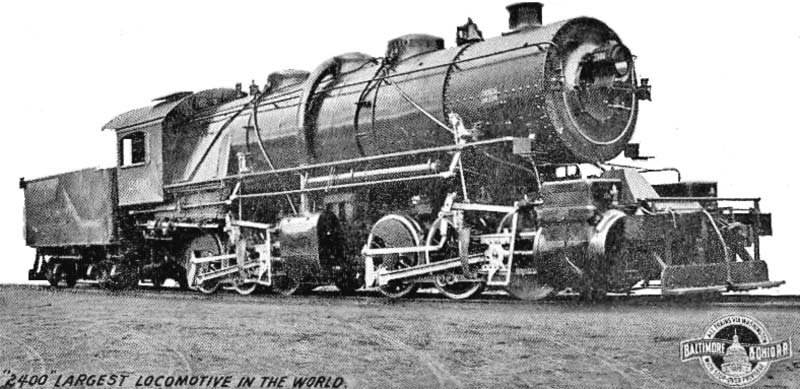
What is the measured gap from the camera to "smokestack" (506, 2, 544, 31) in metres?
10.1

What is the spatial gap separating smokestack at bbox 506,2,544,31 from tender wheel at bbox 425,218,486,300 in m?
2.51

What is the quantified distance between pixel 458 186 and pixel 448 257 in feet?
2.76

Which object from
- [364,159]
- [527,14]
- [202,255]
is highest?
[527,14]

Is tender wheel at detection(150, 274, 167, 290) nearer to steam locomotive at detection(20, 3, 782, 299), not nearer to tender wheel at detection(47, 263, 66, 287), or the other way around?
steam locomotive at detection(20, 3, 782, 299)

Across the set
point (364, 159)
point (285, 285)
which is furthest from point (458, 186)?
point (285, 285)

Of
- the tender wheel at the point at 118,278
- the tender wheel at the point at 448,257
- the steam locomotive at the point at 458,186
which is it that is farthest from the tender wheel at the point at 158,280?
the tender wheel at the point at 448,257

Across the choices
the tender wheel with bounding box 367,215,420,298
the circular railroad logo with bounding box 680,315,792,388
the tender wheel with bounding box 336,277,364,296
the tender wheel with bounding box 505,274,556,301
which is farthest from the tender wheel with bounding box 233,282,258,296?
the circular railroad logo with bounding box 680,315,792,388

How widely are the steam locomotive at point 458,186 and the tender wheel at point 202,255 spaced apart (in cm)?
4

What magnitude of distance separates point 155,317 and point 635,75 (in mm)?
6021

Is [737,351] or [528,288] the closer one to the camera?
[737,351]

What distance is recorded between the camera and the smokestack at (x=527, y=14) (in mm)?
10148

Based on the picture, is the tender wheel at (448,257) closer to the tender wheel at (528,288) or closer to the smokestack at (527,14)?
the tender wheel at (528,288)

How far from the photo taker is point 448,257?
398 inches

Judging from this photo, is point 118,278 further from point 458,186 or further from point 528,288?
point 528,288
